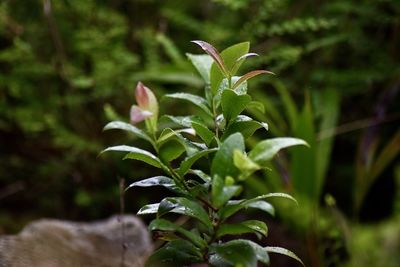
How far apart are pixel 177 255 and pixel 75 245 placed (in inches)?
20.7

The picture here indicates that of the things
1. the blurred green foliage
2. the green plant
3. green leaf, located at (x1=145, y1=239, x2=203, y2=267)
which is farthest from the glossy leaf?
the blurred green foliage

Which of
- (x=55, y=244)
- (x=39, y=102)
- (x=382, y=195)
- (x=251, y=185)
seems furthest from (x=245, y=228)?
(x=382, y=195)

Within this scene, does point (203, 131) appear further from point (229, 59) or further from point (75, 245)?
point (75, 245)

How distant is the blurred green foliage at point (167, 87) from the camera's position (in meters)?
1.54

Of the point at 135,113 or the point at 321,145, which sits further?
the point at 321,145

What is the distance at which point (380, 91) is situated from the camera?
1.85 m

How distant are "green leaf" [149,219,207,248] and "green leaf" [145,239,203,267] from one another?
12 mm

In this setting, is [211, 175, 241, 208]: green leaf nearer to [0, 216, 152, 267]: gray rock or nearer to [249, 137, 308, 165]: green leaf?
[249, 137, 308, 165]: green leaf

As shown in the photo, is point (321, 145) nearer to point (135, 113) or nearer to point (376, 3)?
point (376, 3)

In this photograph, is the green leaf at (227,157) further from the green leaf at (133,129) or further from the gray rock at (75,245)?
the gray rock at (75,245)

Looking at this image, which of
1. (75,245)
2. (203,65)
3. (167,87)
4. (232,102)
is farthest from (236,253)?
(167,87)

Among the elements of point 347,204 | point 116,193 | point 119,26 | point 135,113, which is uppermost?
point 135,113

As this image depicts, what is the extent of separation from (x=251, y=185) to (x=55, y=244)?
0.72m

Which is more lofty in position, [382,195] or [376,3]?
[376,3]
